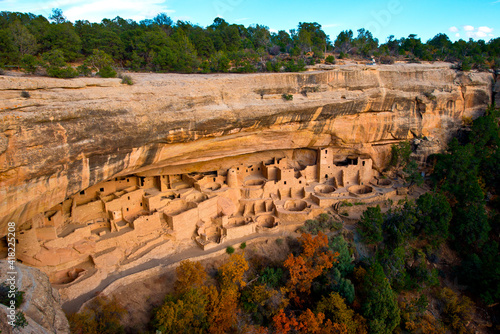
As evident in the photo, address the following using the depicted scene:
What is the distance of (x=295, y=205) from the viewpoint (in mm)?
20000

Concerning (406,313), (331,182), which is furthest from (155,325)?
(331,182)

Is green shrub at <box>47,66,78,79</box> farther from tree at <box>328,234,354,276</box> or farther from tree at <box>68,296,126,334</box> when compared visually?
tree at <box>328,234,354,276</box>

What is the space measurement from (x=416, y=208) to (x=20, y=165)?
63.9 ft

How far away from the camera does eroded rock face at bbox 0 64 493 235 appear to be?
10.4 metres

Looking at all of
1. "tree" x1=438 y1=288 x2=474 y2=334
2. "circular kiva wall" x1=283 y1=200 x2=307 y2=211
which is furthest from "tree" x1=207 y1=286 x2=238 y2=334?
"tree" x1=438 y1=288 x2=474 y2=334

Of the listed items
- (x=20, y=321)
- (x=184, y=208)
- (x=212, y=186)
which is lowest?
(x=184, y=208)

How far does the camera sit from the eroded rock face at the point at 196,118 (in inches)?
408

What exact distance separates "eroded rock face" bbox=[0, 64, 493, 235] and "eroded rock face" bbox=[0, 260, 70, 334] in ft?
10.2

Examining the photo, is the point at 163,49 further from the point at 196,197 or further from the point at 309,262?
the point at 309,262

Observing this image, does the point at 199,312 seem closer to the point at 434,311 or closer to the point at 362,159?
the point at 434,311

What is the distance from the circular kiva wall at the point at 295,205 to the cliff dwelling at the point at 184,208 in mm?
61

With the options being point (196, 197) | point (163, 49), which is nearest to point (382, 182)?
point (196, 197)

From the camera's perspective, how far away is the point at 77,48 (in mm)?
18594

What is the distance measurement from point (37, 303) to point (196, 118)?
9.00 meters
